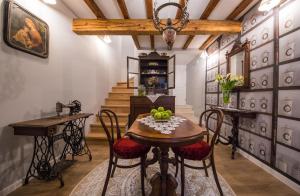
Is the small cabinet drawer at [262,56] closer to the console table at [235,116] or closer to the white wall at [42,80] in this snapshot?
the console table at [235,116]

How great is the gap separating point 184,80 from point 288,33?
6194 millimetres

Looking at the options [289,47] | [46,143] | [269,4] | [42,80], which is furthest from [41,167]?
[269,4]

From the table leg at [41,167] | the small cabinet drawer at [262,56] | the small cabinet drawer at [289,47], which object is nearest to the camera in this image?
the small cabinet drawer at [289,47]

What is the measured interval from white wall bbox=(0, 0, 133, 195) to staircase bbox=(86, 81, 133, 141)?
1.00 feet

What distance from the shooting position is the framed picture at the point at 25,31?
1.83 m

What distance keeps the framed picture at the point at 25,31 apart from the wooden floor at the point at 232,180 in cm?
160

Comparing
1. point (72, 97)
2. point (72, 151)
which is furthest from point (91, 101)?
point (72, 151)

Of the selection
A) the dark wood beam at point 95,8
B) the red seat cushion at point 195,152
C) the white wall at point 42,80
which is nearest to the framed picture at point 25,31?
the white wall at point 42,80

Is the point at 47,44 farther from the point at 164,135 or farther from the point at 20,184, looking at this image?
the point at 164,135

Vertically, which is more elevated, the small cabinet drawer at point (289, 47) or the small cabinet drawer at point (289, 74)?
the small cabinet drawer at point (289, 47)

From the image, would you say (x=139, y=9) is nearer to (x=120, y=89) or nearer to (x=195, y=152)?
(x=195, y=152)

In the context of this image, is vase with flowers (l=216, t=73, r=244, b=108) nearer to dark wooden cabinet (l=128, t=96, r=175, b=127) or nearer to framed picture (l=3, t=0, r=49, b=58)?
dark wooden cabinet (l=128, t=96, r=175, b=127)

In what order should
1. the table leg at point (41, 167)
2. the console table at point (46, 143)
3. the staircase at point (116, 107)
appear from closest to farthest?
1. the console table at point (46, 143)
2. the table leg at point (41, 167)
3. the staircase at point (116, 107)

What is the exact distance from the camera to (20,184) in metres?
2.03
